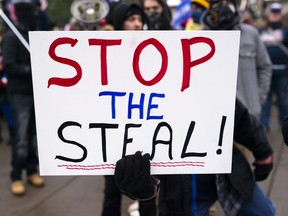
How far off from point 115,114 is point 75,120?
0.16 metres

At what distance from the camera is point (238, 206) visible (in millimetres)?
2205

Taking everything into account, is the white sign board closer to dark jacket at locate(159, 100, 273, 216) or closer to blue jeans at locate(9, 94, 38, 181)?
dark jacket at locate(159, 100, 273, 216)

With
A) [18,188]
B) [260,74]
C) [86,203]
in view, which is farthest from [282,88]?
[18,188]

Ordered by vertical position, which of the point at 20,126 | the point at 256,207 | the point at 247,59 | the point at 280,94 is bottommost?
the point at 280,94

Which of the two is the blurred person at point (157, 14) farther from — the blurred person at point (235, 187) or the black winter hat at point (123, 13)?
the blurred person at point (235, 187)

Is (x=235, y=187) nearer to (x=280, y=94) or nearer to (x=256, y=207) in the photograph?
(x=256, y=207)

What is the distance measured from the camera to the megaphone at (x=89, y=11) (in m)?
3.73

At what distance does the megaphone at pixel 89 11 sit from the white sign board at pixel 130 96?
2.11 m

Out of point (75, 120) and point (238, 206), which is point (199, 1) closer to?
point (238, 206)

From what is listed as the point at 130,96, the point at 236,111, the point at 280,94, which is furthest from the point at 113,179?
the point at 280,94

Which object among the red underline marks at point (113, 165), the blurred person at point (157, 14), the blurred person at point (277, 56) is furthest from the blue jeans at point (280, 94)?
the red underline marks at point (113, 165)

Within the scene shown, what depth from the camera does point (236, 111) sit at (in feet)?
7.04

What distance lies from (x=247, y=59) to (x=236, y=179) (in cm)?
151

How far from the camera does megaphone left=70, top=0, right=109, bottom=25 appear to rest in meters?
3.73
